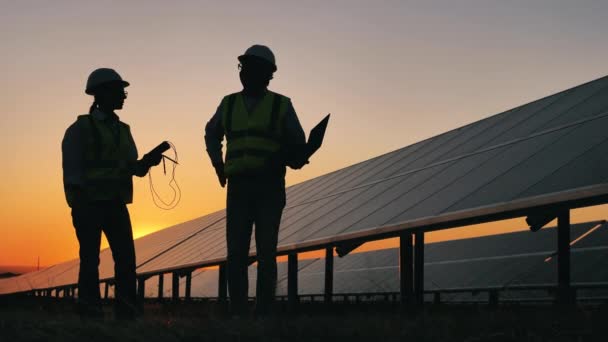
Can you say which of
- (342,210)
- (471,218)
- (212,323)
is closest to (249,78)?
(212,323)

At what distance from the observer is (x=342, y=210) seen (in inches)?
547

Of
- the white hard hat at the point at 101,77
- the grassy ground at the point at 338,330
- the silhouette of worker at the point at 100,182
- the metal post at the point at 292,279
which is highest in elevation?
the white hard hat at the point at 101,77

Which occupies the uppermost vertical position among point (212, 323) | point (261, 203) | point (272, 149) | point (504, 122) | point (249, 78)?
point (504, 122)

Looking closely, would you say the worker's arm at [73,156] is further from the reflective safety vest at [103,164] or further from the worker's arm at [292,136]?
the worker's arm at [292,136]

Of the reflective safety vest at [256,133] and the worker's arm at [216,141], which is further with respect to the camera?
the worker's arm at [216,141]

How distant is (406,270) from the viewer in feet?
36.6

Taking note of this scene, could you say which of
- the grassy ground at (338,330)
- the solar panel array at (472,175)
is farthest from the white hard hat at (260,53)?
the solar panel array at (472,175)

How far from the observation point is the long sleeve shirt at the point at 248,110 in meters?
6.61

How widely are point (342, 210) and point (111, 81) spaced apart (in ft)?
24.3

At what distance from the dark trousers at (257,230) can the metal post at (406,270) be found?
457 centimetres

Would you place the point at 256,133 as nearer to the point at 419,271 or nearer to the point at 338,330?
the point at 338,330

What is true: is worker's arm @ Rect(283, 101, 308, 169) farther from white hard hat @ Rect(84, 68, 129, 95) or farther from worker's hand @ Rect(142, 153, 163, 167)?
white hard hat @ Rect(84, 68, 129, 95)

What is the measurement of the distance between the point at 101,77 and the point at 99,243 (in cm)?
132

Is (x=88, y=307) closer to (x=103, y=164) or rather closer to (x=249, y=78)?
(x=103, y=164)
